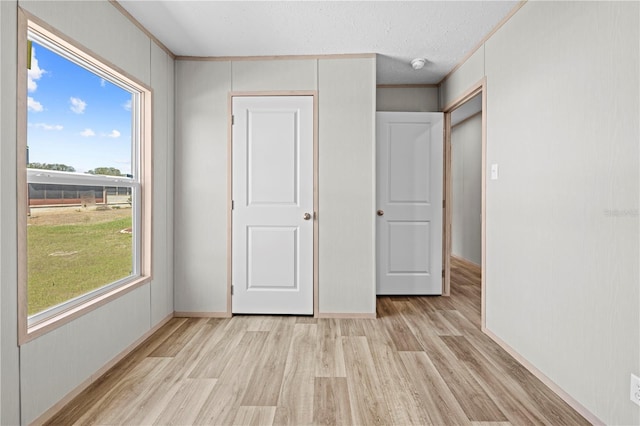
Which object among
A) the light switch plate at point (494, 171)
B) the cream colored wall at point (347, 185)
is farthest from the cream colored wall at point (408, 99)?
the light switch plate at point (494, 171)

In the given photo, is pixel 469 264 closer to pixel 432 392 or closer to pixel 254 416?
pixel 432 392

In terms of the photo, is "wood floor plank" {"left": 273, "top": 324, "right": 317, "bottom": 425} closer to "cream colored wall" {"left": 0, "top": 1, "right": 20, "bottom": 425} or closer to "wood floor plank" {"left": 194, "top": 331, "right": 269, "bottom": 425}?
"wood floor plank" {"left": 194, "top": 331, "right": 269, "bottom": 425}

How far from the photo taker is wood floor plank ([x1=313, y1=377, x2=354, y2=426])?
5.94 ft

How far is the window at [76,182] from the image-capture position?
1833mm

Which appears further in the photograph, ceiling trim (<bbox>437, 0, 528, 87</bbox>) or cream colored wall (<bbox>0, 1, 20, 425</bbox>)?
ceiling trim (<bbox>437, 0, 528, 87</bbox>)

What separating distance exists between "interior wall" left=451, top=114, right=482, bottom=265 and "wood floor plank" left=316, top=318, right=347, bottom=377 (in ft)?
11.2

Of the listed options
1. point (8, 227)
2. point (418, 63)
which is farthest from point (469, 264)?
point (8, 227)

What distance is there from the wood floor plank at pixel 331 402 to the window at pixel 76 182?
4.76 feet

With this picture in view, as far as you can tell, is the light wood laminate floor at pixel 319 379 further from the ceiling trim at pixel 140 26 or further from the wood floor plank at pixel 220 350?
the ceiling trim at pixel 140 26

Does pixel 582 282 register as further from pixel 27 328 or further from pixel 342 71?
pixel 27 328

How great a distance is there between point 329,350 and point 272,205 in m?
1.40

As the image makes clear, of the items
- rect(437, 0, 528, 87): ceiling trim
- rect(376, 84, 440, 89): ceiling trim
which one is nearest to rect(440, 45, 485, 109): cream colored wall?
rect(437, 0, 528, 87): ceiling trim

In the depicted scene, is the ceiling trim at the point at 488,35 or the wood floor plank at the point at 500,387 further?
the ceiling trim at the point at 488,35

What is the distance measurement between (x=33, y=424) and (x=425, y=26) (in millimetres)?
3442
